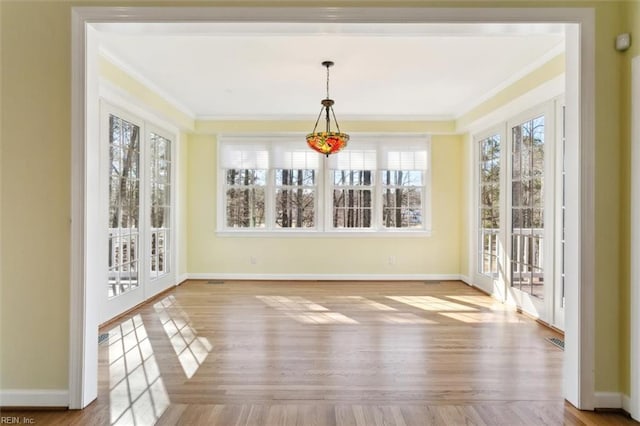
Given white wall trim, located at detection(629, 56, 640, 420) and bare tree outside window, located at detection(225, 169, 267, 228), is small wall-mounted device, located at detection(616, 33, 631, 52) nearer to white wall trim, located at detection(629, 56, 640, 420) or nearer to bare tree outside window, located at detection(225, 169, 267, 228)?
white wall trim, located at detection(629, 56, 640, 420)

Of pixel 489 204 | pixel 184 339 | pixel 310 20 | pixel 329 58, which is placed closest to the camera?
pixel 310 20

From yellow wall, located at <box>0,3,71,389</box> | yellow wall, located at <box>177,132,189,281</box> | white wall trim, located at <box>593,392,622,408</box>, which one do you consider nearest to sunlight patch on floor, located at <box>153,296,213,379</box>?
yellow wall, located at <box>0,3,71,389</box>

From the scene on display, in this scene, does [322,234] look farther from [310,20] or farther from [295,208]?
[310,20]

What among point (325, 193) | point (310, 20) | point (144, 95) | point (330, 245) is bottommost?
point (330, 245)

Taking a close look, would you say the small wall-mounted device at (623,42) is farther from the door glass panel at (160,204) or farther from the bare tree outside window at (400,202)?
the door glass panel at (160,204)

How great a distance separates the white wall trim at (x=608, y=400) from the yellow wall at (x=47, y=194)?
42 mm

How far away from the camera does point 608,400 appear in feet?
7.14

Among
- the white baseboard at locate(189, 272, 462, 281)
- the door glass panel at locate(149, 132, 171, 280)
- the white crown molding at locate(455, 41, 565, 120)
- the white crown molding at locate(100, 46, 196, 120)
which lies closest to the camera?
the white crown molding at locate(455, 41, 565, 120)

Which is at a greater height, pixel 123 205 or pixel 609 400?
pixel 123 205

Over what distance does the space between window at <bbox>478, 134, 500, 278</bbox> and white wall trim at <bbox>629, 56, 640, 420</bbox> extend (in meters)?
2.91

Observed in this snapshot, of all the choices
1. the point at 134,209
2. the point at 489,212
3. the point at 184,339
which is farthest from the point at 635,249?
the point at 134,209

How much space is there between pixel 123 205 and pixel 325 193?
307 centimetres

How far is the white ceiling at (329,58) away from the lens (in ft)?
7.54

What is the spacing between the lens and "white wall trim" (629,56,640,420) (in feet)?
6.81
